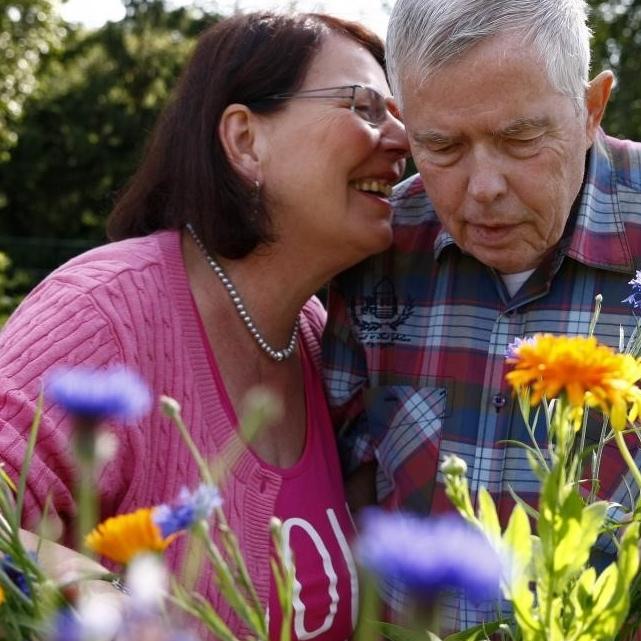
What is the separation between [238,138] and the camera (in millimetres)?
2121

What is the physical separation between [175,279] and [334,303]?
1.41 feet

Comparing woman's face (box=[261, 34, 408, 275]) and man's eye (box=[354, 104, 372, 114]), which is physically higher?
man's eye (box=[354, 104, 372, 114])

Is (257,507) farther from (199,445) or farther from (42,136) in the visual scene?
(42,136)

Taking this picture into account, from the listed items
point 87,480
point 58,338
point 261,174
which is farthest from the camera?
point 261,174

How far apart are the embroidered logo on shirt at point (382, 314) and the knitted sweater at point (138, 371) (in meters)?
0.39

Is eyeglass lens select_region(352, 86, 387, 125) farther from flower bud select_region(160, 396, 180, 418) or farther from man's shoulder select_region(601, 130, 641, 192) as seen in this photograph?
flower bud select_region(160, 396, 180, 418)

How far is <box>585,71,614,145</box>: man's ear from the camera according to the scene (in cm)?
178

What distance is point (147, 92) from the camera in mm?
25453

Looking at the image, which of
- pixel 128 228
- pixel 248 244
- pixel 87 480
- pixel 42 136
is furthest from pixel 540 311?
pixel 42 136

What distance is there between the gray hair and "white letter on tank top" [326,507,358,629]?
2.56 ft

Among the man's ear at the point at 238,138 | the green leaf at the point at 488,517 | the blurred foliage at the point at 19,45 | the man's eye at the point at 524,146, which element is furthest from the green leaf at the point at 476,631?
the blurred foliage at the point at 19,45

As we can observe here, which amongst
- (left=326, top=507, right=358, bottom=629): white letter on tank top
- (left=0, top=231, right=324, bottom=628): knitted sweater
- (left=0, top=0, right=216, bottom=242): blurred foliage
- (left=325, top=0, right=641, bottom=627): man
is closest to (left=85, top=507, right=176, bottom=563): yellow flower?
(left=0, top=231, right=324, bottom=628): knitted sweater

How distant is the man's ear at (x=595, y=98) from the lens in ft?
5.83

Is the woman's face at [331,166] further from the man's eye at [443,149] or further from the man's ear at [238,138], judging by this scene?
the man's eye at [443,149]
